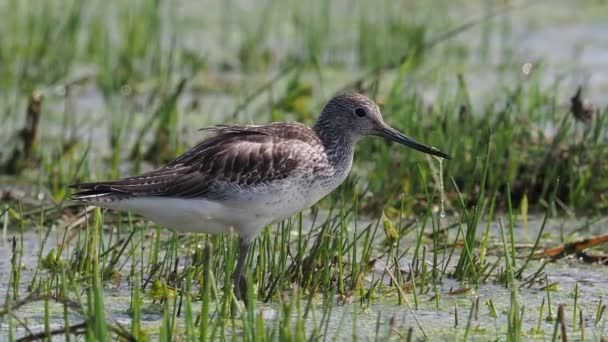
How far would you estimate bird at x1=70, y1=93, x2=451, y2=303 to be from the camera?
205 inches

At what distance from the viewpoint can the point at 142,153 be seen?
322 inches

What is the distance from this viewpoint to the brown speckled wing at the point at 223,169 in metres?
5.26

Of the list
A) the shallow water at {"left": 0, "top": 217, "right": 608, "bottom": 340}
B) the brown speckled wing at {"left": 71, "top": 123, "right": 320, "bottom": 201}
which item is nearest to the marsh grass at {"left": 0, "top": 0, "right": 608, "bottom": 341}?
the shallow water at {"left": 0, "top": 217, "right": 608, "bottom": 340}

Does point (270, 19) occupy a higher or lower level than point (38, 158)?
higher

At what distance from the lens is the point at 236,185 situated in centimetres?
532

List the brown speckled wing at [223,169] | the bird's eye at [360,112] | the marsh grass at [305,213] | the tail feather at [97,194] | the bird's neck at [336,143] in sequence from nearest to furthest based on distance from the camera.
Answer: the marsh grass at [305,213], the tail feather at [97,194], the brown speckled wing at [223,169], the bird's neck at [336,143], the bird's eye at [360,112]

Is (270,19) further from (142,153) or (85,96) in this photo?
(142,153)

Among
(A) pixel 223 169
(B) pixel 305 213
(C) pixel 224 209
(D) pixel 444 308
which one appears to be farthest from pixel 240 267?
(B) pixel 305 213

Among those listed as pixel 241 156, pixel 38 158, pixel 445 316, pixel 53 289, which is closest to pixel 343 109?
pixel 241 156

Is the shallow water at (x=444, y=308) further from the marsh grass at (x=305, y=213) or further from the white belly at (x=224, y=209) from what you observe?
the white belly at (x=224, y=209)

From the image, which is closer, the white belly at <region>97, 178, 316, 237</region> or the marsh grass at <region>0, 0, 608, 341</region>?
the marsh grass at <region>0, 0, 608, 341</region>

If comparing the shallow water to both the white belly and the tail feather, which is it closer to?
the white belly

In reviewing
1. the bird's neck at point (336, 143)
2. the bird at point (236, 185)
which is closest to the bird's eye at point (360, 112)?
the bird's neck at point (336, 143)

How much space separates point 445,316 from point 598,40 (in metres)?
6.40
